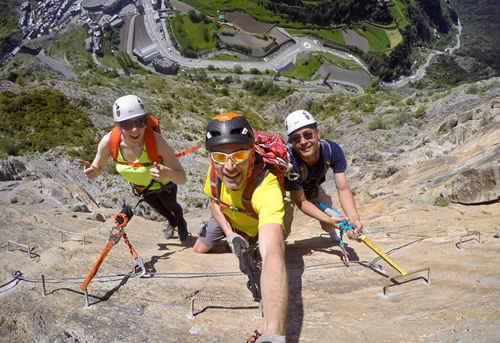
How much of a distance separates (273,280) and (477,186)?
6732 millimetres

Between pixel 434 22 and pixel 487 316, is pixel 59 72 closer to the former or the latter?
pixel 487 316

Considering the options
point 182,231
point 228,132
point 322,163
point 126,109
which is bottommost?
point 182,231

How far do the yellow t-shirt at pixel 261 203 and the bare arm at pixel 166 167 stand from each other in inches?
38.5

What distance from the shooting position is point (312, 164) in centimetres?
603

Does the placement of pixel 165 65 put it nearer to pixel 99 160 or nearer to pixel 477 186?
pixel 99 160

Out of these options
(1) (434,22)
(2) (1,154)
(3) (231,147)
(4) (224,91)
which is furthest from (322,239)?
(1) (434,22)

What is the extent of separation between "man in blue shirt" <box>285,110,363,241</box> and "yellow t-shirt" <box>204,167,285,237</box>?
98 centimetres

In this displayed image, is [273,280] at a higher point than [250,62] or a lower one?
higher

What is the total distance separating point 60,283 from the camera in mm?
4402

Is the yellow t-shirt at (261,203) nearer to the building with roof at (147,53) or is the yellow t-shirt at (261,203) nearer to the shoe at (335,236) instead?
the shoe at (335,236)

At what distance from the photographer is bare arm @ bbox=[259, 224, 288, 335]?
3191 millimetres

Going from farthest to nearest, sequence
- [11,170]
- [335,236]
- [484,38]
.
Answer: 1. [484,38]
2. [11,170]
3. [335,236]

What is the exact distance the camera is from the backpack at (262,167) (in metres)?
4.39

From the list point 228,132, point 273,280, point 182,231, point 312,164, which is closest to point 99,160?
point 182,231
